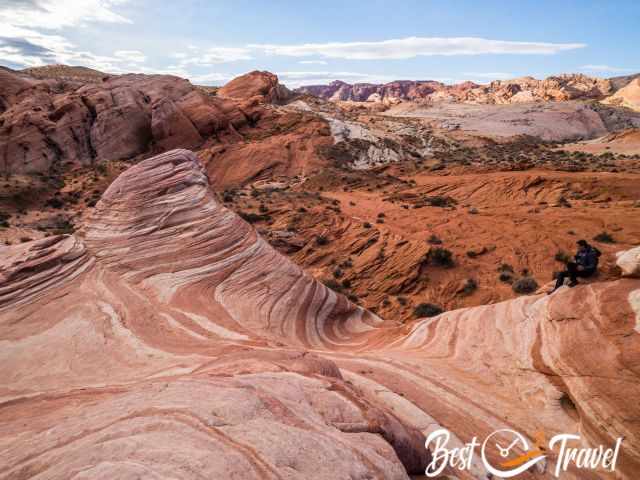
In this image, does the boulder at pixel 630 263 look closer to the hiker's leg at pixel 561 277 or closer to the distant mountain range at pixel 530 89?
the hiker's leg at pixel 561 277

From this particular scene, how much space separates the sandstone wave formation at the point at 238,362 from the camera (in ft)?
9.37

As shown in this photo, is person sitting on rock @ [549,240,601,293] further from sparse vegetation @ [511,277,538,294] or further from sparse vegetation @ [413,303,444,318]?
sparse vegetation @ [511,277,538,294]

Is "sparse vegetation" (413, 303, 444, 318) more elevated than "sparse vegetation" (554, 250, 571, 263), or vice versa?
"sparse vegetation" (554, 250, 571, 263)

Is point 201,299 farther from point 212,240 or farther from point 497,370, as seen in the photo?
point 497,370

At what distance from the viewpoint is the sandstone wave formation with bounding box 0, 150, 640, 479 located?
9.37 ft

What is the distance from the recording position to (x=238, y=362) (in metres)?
4.80

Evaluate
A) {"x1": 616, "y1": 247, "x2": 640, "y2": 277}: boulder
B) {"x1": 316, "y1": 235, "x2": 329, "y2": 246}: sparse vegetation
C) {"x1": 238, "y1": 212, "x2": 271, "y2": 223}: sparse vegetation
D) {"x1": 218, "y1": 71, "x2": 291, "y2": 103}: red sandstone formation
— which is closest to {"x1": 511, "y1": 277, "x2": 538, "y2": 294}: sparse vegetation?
{"x1": 616, "y1": 247, "x2": 640, "y2": 277}: boulder

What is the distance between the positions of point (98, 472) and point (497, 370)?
18.0ft

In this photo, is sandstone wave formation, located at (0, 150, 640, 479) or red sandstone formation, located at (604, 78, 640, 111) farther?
red sandstone formation, located at (604, 78, 640, 111)

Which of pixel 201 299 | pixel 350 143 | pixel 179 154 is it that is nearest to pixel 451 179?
pixel 350 143

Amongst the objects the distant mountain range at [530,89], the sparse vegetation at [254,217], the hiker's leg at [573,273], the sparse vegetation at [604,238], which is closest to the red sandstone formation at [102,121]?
the sparse vegetation at [254,217]

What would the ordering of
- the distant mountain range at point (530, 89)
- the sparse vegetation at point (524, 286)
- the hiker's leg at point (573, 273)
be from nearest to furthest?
the hiker's leg at point (573, 273)
the sparse vegetation at point (524, 286)
the distant mountain range at point (530, 89)

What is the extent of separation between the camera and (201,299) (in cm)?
746

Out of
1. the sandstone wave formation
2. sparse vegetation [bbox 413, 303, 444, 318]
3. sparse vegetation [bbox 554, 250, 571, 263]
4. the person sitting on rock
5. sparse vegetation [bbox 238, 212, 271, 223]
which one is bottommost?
sparse vegetation [bbox 413, 303, 444, 318]
